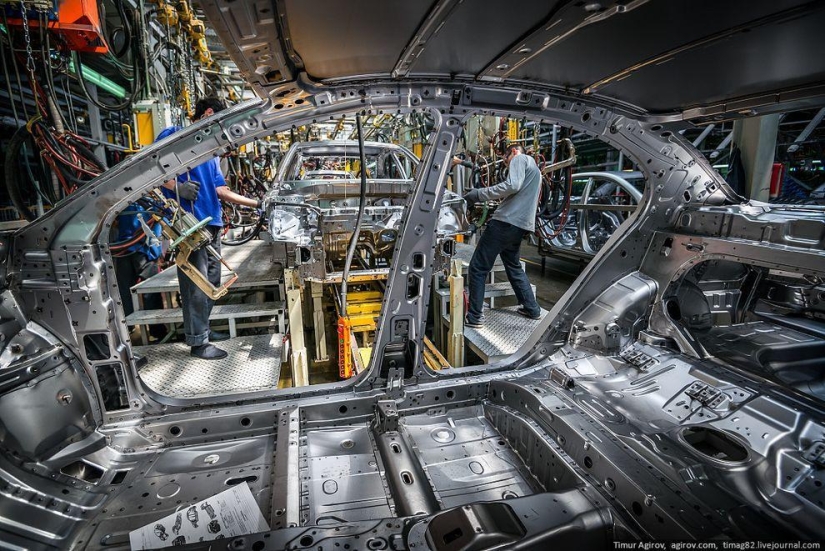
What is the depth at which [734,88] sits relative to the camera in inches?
76.4

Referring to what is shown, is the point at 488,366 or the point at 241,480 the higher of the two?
the point at 488,366

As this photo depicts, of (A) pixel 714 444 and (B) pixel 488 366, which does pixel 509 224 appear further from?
(A) pixel 714 444

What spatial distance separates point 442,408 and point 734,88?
213 cm

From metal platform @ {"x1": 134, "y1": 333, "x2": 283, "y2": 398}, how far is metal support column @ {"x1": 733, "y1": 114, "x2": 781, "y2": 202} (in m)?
6.29

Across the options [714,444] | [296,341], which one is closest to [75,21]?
[296,341]

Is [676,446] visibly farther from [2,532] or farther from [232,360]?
[232,360]

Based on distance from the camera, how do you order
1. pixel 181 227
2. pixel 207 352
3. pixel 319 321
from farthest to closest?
pixel 319 321
pixel 207 352
pixel 181 227

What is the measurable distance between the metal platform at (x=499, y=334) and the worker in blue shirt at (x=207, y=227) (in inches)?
89.7

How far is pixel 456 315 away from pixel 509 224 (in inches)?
40.6

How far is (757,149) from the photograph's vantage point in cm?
533

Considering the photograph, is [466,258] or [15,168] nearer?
[15,168]

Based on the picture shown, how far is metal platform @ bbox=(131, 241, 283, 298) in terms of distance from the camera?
13.4ft

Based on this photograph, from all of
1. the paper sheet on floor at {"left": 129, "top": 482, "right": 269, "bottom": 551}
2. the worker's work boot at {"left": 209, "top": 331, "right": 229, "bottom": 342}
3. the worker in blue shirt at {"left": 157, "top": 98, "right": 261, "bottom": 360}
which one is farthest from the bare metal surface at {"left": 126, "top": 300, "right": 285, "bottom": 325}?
the paper sheet on floor at {"left": 129, "top": 482, "right": 269, "bottom": 551}

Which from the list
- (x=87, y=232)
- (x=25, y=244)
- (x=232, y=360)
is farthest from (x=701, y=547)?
(x=232, y=360)
